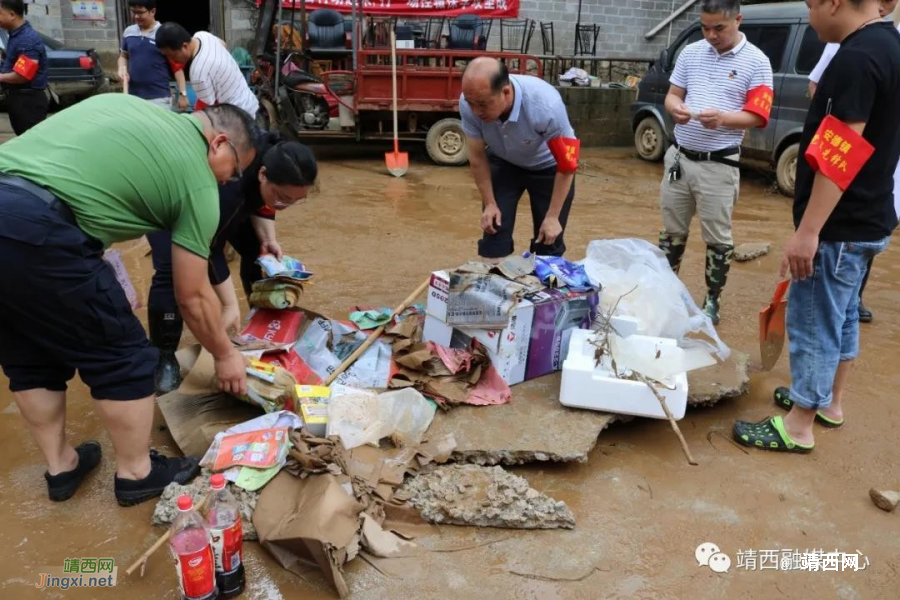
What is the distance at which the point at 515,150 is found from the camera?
138 inches

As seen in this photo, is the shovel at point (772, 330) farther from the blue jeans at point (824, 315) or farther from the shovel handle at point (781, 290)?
the blue jeans at point (824, 315)

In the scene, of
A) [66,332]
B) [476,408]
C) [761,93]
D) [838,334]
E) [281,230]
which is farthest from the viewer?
[281,230]

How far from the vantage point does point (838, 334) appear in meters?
2.62

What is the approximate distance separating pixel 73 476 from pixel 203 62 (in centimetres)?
294

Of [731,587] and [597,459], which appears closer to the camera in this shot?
[731,587]

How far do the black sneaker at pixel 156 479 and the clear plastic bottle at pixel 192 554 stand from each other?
1.78 feet

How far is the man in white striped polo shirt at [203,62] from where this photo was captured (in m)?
4.37

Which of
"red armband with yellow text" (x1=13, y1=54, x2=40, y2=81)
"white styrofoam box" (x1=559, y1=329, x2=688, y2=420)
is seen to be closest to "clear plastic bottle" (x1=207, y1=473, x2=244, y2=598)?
"white styrofoam box" (x1=559, y1=329, x2=688, y2=420)

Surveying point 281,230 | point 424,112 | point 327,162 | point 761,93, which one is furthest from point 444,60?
point 761,93

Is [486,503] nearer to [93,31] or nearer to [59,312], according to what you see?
[59,312]

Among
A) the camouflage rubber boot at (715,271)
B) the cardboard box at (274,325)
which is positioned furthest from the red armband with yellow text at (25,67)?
the camouflage rubber boot at (715,271)

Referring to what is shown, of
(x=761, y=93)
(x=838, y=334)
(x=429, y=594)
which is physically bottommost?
(x=429, y=594)

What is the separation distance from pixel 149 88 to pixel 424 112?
397 centimetres

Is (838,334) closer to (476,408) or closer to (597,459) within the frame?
(597,459)
